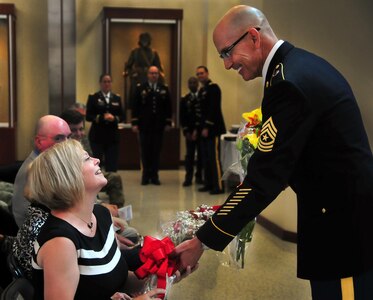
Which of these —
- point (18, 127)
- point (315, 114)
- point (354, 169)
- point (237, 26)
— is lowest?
point (18, 127)

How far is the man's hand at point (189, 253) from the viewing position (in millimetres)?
2023

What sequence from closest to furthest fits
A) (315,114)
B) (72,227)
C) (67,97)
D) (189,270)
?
(315,114)
(72,227)
(189,270)
(67,97)

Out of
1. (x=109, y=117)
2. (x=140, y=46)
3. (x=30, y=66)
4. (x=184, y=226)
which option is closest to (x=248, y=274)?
(x=184, y=226)

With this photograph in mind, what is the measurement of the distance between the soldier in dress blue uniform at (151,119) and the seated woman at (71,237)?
250 inches

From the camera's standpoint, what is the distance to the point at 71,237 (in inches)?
70.6

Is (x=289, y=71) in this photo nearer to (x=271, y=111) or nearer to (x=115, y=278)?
(x=271, y=111)

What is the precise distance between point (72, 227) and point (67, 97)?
24.7ft

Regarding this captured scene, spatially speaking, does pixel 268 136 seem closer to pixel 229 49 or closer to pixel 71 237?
pixel 229 49

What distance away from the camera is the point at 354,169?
170 cm

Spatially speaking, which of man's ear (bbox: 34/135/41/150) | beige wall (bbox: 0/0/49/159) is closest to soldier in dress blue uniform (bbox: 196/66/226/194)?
beige wall (bbox: 0/0/49/159)

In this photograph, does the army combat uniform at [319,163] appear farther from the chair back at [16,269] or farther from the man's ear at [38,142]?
the man's ear at [38,142]

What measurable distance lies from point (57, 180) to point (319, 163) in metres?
0.86

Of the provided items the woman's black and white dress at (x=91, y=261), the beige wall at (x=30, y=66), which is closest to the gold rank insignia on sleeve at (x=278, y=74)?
the woman's black and white dress at (x=91, y=261)

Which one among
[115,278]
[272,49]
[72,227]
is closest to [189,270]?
[115,278]
